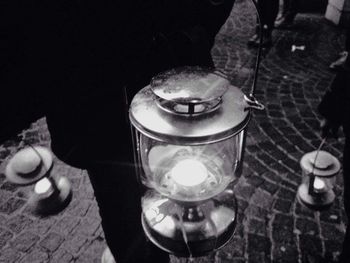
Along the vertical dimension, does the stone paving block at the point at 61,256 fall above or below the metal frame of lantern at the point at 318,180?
below

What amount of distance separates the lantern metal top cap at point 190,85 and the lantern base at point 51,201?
12.2ft

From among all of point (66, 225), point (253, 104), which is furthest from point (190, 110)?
point (66, 225)

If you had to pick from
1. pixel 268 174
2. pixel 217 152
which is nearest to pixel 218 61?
pixel 268 174

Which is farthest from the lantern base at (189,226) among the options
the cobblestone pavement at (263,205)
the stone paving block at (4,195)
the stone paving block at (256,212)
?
the stone paving block at (4,195)

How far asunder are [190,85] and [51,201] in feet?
12.6

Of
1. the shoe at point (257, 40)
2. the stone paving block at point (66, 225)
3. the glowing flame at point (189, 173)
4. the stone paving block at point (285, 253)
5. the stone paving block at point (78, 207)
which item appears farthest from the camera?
the shoe at point (257, 40)

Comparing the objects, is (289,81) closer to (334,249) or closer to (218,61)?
(218,61)

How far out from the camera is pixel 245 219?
4.19 m

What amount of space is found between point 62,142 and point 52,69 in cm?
54

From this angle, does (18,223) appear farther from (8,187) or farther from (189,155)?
(189,155)

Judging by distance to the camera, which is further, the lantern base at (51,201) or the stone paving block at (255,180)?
the stone paving block at (255,180)

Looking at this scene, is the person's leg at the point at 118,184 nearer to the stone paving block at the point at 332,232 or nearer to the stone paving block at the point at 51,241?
the stone paving block at the point at 51,241

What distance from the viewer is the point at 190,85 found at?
128 centimetres

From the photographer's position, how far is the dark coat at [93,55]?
3.99ft
